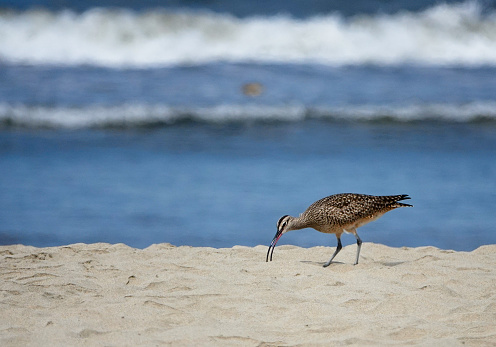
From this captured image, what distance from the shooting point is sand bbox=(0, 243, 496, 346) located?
441 centimetres

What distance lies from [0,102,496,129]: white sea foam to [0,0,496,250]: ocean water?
44mm

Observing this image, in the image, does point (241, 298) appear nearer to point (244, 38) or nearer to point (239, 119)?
point (239, 119)

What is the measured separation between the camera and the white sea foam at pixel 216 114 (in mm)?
14289

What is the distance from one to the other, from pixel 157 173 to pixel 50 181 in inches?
63.6

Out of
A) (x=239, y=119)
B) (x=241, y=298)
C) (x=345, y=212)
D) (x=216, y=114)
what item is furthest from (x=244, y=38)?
(x=241, y=298)

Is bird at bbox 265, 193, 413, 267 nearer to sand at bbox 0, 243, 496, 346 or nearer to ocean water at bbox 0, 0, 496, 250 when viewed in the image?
sand at bbox 0, 243, 496, 346

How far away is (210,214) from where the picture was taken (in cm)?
888

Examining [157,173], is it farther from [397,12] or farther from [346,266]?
[397,12]

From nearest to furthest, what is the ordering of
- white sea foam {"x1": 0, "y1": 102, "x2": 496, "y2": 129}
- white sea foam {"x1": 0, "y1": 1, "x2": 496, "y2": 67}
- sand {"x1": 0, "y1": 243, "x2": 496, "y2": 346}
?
sand {"x1": 0, "y1": 243, "x2": 496, "y2": 346}, white sea foam {"x1": 0, "y1": 102, "x2": 496, "y2": 129}, white sea foam {"x1": 0, "y1": 1, "x2": 496, "y2": 67}

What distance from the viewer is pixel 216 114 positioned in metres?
14.6

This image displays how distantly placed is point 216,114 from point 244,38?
4789 mm

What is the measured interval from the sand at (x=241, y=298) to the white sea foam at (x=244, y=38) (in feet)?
39.2

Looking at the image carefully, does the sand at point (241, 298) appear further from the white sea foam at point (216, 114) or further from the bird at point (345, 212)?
the white sea foam at point (216, 114)

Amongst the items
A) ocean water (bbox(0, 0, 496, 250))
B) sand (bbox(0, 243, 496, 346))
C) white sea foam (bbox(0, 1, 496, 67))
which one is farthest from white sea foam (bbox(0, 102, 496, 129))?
sand (bbox(0, 243, 496, 346))
